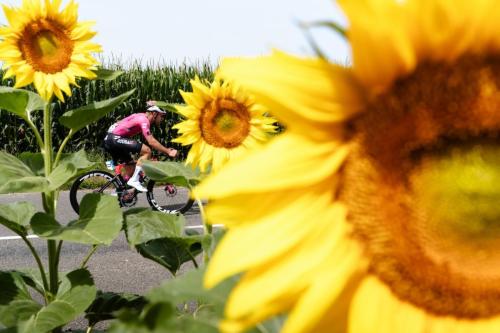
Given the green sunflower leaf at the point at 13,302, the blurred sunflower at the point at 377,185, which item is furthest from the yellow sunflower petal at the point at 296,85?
the green sunflower leaf at the point at 13,302

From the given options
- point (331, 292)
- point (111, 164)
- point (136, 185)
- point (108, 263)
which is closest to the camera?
point (331, 292)

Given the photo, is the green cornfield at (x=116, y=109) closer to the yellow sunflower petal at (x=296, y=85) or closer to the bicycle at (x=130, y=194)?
the bicycle at (x=130, y=194)

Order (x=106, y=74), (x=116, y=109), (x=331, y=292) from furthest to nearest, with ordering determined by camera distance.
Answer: (x=116, y=109), (x=106, y=74), (x=331, y=292)

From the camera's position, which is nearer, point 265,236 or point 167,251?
point 265,236

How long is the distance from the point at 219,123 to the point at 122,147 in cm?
575

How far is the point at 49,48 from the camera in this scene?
192cm

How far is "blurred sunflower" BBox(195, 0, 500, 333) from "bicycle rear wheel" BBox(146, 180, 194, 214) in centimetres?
620

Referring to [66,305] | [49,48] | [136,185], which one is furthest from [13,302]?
[136,185]

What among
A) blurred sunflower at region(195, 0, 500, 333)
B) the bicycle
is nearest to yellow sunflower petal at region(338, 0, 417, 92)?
blurred sunflower at region(195, 0, 500, 333)

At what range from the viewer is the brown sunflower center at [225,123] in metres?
1.82

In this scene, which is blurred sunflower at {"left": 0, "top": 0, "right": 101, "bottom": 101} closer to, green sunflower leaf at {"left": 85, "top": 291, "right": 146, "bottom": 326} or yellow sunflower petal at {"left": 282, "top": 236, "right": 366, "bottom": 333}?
green sunflower leaf at {"left": 85, "top": 291, "right": 146, "bottom": 326}

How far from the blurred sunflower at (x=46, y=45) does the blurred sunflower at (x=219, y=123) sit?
0.30 m

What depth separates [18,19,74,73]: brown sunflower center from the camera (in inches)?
76.7

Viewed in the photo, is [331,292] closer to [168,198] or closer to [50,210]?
[50,210]
